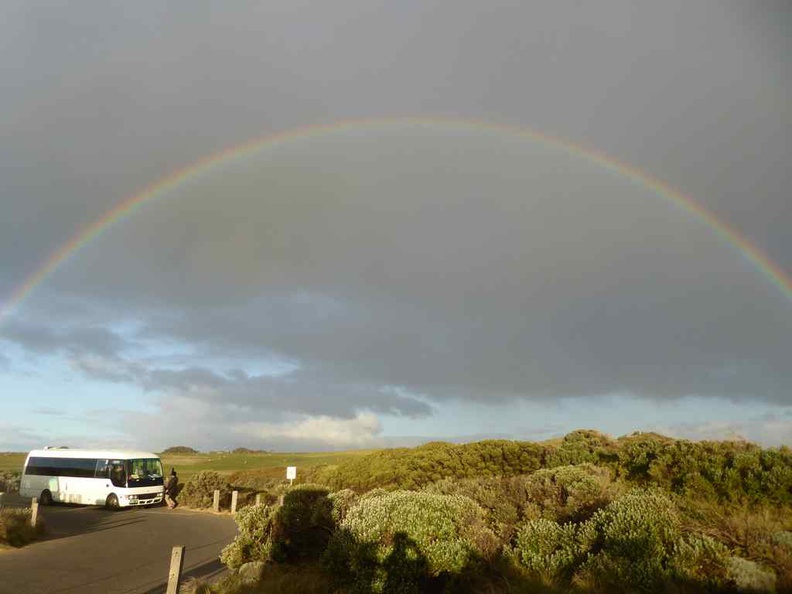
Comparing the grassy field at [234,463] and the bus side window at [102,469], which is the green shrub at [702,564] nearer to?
the bus side window at [102,469]

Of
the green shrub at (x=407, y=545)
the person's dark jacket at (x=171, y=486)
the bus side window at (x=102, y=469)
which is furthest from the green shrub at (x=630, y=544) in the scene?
the person's dark jacket at (x=171, y=486)

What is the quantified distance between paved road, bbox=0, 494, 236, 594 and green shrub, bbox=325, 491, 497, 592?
18.3 ft

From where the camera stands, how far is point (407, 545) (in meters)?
9.76

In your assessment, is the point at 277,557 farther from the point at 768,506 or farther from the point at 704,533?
the point at 768,506

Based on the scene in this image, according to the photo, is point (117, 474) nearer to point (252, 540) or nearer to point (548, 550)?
point (252, 540)

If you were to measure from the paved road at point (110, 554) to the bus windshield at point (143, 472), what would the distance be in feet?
9.81

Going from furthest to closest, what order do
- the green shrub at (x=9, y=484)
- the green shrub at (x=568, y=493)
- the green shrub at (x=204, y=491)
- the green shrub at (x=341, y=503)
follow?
the green shrub at (x=9, y=484)
the green shrub at (x=204, y=491)
the green shrub at (x=341, y=503)
the green shrub at (x=568, y=493)

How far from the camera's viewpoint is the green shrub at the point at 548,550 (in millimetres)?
8695

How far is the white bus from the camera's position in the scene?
31531 mm

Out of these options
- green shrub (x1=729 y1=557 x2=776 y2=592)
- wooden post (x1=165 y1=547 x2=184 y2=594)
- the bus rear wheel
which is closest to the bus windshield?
the bus rear wheel

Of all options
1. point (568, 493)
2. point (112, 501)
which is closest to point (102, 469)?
point (112, 501)

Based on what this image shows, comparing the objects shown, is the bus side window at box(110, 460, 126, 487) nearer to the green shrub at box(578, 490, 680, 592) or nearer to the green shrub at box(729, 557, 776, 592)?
the green shrub at box(578, 490, 680, 592)

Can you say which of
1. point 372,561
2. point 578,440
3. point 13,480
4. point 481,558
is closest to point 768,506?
point 481,558

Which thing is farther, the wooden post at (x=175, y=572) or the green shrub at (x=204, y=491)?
the green shrub at (x=204, y=491)
